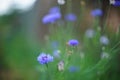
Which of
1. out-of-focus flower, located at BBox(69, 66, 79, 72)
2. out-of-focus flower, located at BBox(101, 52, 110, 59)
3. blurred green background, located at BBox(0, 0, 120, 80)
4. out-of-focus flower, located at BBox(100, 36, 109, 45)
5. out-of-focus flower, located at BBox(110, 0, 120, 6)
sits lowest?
blurred green background, located at BBox(0, 0, 120, 80)

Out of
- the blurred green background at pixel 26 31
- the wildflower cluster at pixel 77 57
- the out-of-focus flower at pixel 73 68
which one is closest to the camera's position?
the wildflower cluster at pixel 77 57

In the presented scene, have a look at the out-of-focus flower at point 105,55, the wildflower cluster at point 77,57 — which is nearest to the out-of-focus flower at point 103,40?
the wildflower cluster at point 77,57

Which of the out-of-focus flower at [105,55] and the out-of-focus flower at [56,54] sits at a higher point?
the out-of-focus flower at [105,55]

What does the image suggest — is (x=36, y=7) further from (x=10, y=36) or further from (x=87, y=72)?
(x=87, y=72)

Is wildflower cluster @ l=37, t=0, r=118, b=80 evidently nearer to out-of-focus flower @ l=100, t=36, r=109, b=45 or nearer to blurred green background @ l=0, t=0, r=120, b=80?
out-of-focus flower @ l=100, t=36, r=109, b=45

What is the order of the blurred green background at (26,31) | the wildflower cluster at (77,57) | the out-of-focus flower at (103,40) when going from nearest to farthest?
the wildflower cluster at (77,57) → the out-of-focus flower at (103,40) → the blurred green background at (26,31)

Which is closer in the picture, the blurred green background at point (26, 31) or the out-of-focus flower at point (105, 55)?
the out-of-focus flower at point (105, 55)

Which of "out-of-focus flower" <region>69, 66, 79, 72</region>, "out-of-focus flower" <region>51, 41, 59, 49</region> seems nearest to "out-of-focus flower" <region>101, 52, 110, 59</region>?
"out-of-focus flower" <region>69, 66, 79, 72</region>

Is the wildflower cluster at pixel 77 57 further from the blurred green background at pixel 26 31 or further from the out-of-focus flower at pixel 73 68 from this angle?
the blurred green background at pixel 26 31

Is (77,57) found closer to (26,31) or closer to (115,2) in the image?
(115,2)

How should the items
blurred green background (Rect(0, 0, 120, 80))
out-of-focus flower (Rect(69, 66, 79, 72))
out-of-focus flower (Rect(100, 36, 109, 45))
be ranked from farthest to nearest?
1. blurred green background (Rect(0, 0, 120, 80))
2. out-of-focus flower (Rect(100, 36, 109, 45))
3. out-of-focus flower (Rect(69, 66, 79, 72))

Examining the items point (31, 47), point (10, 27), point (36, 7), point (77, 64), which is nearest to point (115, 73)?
point (77, 64)

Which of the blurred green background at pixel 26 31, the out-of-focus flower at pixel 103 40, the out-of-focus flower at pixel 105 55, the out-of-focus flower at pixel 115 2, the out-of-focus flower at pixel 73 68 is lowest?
the blurred green background at pixel 26 31
